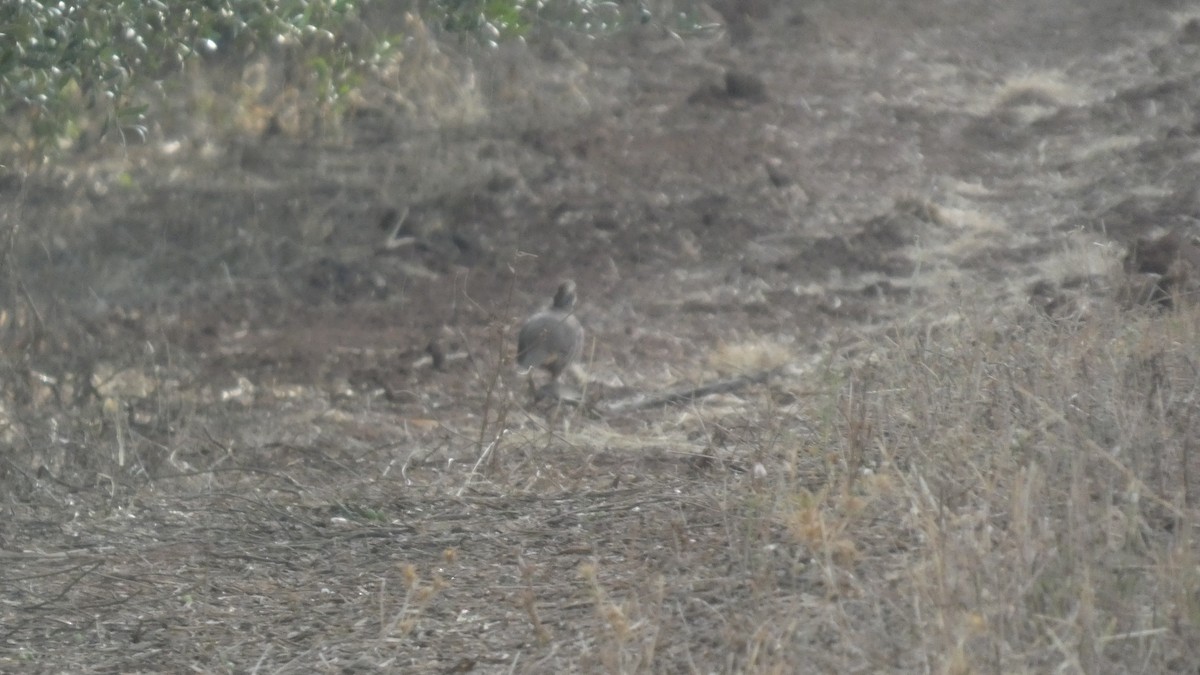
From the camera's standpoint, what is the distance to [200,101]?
1123 centimetres

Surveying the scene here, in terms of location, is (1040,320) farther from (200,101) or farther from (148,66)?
(200,101)

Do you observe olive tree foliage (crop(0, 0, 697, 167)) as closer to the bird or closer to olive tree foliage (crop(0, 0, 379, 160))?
olive tree foliage (crop(0, 0, 379, 160))

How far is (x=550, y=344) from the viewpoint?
735cm

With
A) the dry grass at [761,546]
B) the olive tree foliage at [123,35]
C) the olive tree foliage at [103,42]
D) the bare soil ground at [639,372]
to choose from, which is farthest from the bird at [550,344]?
the dry grass at [761,546]

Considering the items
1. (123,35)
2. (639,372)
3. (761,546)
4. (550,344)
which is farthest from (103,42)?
(761,546)

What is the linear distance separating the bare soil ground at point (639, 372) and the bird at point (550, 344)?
15cm

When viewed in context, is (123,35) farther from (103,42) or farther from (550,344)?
(550,344)

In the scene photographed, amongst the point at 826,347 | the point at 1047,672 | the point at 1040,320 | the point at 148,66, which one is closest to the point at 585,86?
the point at 826,347

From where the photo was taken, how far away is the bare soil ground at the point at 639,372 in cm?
351

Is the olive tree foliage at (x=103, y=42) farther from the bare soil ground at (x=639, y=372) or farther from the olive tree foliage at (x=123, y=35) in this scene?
the bare soil ground at (x=639, y=372)

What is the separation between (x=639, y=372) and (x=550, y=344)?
0.95m

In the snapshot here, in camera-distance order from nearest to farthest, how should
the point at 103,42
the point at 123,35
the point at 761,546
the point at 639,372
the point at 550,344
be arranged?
the point at 761,546, the point at 103,42, the point at 123,35, the point at 550,344, the point at 639,372

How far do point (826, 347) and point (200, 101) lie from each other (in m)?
5.47

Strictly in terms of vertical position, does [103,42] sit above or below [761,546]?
above
